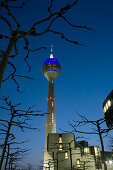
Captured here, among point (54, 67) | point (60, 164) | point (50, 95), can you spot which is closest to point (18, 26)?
point (60, 164)

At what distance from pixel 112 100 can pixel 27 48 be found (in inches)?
1038

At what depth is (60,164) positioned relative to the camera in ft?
141

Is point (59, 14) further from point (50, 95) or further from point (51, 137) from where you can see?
point (50, 95)

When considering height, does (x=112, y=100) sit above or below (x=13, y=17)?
above

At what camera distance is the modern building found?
119ft

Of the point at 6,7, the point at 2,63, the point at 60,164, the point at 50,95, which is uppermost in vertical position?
the point at 50,95

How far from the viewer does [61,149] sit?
1853 inches

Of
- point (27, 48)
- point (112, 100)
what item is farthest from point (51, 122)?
point (27, 48)

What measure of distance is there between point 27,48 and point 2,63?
1.19 meters

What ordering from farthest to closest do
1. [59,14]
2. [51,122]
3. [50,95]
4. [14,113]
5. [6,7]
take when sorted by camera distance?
[50,95], [51,122], [14,113], [59,14], [6,7]

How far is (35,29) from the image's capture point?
12.2 ft

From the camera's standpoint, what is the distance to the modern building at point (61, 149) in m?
36.4

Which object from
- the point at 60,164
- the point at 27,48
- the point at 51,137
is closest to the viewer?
the point at 27,48

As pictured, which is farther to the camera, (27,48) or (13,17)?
(27,48)
